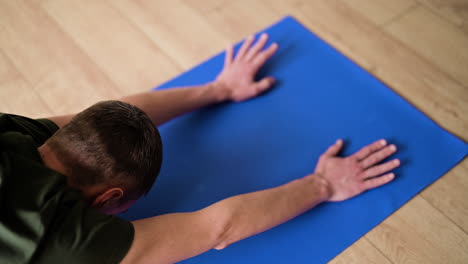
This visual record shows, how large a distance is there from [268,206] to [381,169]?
14.3 inches

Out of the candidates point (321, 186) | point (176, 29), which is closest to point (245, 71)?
point (176, 29)

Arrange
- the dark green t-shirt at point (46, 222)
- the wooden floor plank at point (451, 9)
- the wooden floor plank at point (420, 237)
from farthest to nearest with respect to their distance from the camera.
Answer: the wooden floor plank at point (451, 9), the wooden floor plank at point (420, 237), the dark green t-shirt at point (46, 222)

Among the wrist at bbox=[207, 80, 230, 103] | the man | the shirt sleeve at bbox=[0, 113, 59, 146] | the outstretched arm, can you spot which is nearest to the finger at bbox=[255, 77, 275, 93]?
the outstretched arm

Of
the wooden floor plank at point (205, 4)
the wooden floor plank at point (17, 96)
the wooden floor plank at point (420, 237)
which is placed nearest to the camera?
the wooden floor plank at point (420, 237)

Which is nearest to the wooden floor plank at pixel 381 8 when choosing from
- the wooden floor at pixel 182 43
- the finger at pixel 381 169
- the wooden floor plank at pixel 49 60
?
the wooden floor at pixel 182 43

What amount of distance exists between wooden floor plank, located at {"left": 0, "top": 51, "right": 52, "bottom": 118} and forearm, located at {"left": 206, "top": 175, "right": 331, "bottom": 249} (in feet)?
2.59

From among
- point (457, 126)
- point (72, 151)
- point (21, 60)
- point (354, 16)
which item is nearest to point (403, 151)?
point (457, 126)

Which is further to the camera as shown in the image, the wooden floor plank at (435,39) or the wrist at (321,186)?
the wooden floor plank at (435,39)

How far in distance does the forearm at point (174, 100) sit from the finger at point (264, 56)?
0.17 meters

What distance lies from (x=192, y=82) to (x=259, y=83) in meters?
0.24

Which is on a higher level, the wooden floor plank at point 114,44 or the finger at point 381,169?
the wooden floor plank at point 114,44

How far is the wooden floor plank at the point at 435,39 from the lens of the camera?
1.36 m

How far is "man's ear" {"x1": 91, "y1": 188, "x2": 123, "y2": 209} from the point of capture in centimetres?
80

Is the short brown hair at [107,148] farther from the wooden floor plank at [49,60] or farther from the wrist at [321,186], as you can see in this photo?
the wooden floor plank at [49,60]
